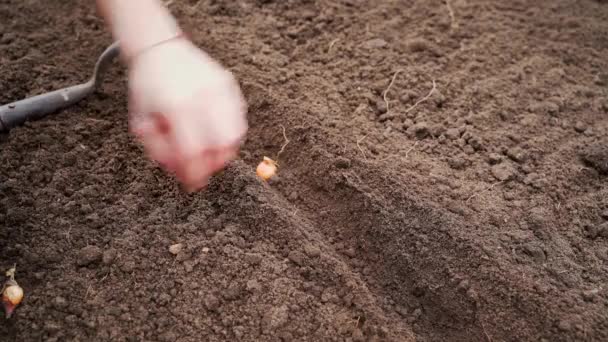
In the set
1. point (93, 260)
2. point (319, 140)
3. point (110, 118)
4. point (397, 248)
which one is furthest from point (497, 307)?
point (110, 118)

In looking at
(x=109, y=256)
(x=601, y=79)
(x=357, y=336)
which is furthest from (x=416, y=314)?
(x=601, y=79)

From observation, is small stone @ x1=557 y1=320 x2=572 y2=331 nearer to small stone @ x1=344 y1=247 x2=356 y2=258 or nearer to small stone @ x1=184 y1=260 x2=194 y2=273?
small stone @ x1=344 y1=247 x2=356 y2=258

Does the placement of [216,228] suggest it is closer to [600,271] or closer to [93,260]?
[93,260]

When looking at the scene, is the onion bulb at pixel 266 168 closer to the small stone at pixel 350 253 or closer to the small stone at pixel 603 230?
the small stone at pixel 350 253

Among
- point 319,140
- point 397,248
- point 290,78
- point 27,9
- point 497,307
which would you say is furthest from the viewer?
point 27,9

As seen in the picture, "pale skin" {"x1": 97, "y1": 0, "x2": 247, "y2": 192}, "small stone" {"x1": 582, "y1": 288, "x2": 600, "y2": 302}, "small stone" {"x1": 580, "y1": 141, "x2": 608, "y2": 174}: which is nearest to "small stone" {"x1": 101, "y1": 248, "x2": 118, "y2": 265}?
"pale skin" {"x1": 97, "y1": 0, "x2": 247, "y2": 192}

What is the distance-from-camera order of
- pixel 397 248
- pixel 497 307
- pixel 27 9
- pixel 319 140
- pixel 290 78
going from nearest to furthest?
pixel 497 307 < pixel 397 248 < pixel 319 140 < pixel 290 78 < pixel 27 9
